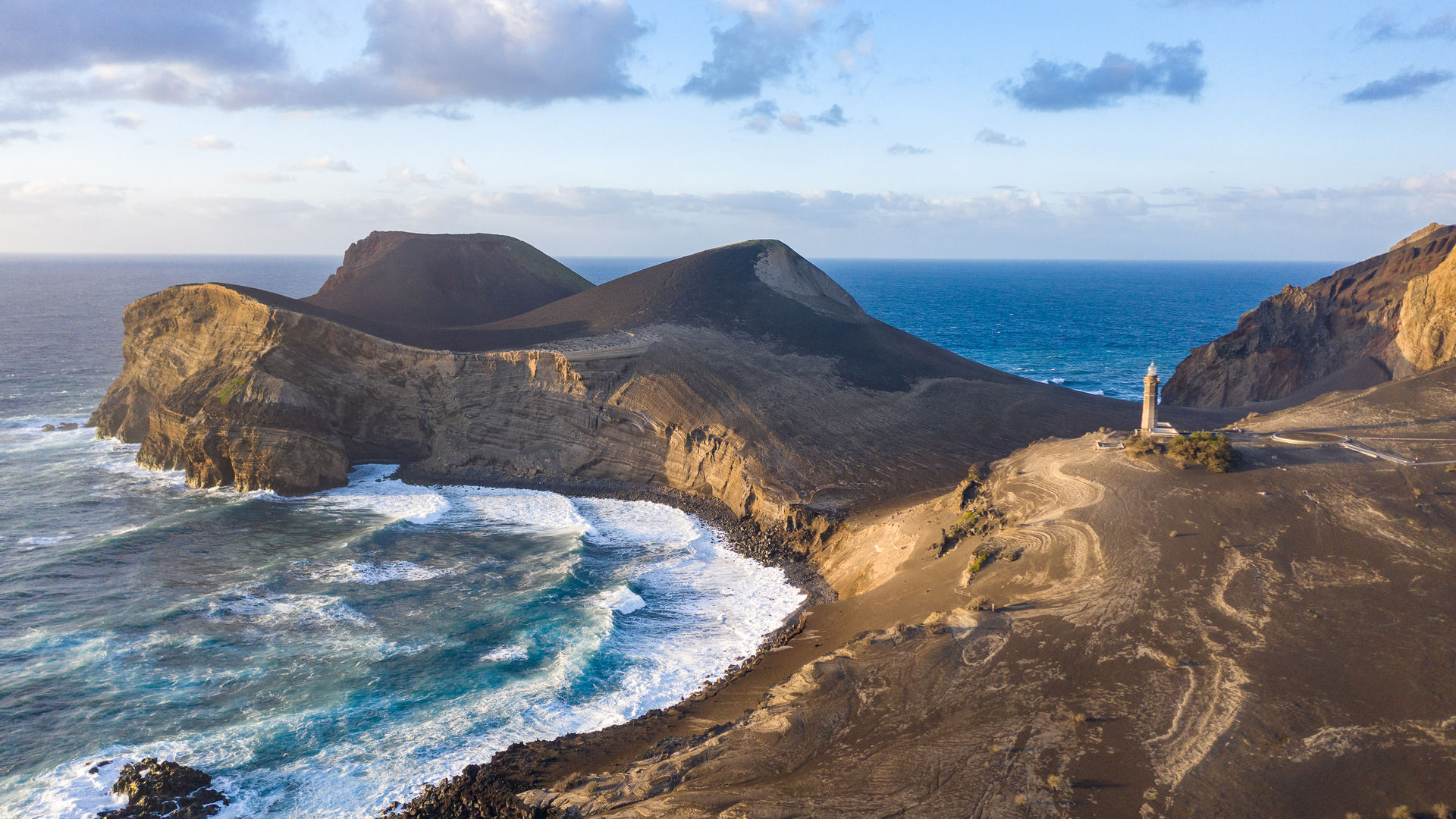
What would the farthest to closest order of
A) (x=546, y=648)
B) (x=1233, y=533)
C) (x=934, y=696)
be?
(x=546, y=648) < (x=1233, y=533) < (x=934, y=696)

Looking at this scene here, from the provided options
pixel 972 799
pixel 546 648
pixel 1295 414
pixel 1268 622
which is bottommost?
pixel 546 648

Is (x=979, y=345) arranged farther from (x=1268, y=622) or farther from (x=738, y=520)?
(x=1268, y=622)

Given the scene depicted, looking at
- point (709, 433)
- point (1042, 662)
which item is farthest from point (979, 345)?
point (1042, 662)

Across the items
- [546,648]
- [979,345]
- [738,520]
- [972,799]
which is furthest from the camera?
[979,345]

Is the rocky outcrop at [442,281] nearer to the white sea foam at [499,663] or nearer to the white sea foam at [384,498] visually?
the white sea foam at [384,498]

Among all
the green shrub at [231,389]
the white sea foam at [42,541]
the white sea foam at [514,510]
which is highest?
the green shrub at [231,389]

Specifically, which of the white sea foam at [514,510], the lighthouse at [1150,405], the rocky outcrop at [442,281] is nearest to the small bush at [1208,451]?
the lighthouse at [1150,405]
